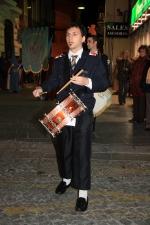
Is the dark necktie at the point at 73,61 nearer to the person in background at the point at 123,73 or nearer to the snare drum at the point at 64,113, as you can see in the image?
the snare drum at the point at 64,113

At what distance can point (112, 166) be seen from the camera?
4.75 meters

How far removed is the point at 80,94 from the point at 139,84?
4.94 meters

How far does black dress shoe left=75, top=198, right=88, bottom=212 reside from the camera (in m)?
3.29

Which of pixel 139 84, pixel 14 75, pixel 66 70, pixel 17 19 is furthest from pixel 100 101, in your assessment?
pixel 17 19

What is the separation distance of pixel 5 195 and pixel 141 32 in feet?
48.6

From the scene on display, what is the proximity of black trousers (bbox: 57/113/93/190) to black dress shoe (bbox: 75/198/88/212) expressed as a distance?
13 centimetres

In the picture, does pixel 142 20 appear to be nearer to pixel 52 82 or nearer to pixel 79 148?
pixel 52 82

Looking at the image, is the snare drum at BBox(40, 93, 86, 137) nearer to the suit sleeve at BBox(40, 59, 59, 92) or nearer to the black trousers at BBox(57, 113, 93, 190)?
the black trousers at BBox(57, 113, 93, 190)

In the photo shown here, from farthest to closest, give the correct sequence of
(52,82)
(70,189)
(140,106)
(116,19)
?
(116,19) → (140,106) → (70,189) → (52,82)

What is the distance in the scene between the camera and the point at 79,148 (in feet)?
10.9

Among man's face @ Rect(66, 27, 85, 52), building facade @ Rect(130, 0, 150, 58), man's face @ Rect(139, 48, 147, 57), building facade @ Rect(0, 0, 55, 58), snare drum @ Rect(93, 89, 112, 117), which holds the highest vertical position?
building facade @ Rect(0, 0, 55, 58)

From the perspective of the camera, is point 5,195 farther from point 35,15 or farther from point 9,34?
point 35,15

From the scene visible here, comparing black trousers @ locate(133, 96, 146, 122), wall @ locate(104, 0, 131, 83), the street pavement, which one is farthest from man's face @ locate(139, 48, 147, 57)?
wall @ locate(104, 0, 131, 83)

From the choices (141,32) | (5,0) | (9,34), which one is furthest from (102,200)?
(9,34)
